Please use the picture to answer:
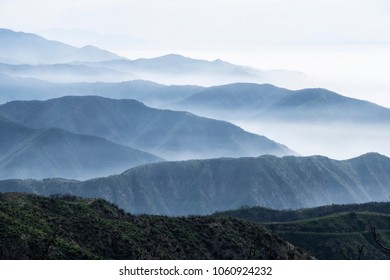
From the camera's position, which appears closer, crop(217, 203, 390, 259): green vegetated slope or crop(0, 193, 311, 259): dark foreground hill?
crop(0, 193, 311, 259): dark foreground hill

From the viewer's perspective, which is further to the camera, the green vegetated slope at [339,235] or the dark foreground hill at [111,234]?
the green vegetated slope at [339,235]

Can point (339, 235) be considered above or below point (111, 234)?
below

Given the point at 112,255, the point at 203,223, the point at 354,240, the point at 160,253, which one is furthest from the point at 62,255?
the point at 354,240

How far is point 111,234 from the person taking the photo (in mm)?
97438

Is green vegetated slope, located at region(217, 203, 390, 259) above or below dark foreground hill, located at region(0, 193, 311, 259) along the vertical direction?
Result: below

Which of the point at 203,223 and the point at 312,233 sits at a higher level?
the point at 203,223

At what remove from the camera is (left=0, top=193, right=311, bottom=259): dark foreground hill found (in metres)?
82.7

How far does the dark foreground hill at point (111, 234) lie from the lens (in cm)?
8269

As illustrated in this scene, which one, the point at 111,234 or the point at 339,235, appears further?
the point at 339,235

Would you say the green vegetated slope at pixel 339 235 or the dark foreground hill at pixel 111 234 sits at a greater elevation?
the dark foreground hill at pixel 111 234

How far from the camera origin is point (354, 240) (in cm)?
17800
